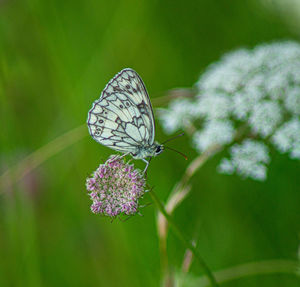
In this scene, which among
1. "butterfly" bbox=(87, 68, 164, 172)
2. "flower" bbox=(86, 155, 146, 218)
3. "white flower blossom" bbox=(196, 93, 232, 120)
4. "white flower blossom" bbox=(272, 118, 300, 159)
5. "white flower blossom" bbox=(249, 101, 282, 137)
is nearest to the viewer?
"flower" bbox=(86, 155, 146, 218)

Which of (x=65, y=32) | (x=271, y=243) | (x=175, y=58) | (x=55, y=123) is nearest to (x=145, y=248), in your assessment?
(x=271, y=243)

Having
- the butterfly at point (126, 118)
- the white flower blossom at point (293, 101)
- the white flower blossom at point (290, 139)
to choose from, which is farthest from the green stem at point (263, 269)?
the white flower blossom at point (293, 101)

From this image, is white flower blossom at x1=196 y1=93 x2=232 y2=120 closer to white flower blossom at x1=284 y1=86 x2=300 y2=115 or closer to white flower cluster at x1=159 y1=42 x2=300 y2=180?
white flower cluster at x1=159 y1=42 x2=300 y2=180

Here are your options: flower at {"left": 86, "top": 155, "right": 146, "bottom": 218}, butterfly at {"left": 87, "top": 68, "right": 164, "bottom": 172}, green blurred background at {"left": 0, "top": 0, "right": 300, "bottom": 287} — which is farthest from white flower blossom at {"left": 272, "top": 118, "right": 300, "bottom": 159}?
flower at {"left": 86, "top": 155, "right": 146, "bottom": 218}

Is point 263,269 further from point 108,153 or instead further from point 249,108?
point 108,153

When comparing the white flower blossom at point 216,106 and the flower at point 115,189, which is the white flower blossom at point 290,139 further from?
the flower at point 115,189

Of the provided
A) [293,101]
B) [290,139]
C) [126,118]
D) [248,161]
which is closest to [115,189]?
[126,118]

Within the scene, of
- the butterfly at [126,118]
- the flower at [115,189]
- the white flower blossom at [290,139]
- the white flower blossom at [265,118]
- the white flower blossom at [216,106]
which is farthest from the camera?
the white flower blossom at [216,106]
